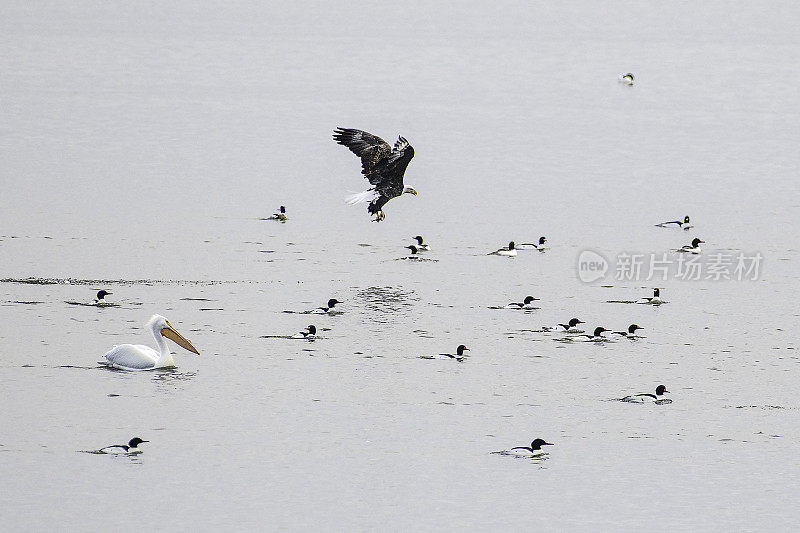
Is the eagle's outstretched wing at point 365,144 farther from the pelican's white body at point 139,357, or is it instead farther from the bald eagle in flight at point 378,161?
the pelican's white body at point 139,357

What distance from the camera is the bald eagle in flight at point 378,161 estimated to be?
2625 centimetres

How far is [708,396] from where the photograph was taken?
18.0m

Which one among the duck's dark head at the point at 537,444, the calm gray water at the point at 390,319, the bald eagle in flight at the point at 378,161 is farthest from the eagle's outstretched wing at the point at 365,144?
the duck's dark head at the point at 537,444

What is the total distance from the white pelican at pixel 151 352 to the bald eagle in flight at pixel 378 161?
7626 millimetres

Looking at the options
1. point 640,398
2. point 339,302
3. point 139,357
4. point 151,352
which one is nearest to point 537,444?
point 640,398

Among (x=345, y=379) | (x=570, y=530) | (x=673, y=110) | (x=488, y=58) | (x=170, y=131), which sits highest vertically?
(x=488, y=58)

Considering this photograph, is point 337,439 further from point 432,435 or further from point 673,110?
point 673,110

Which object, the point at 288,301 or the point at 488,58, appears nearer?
the point at 288,301

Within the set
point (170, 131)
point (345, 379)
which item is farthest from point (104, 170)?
point (345, 379)

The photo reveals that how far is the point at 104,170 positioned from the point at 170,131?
33.1 ft

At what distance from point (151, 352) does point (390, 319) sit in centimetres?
486

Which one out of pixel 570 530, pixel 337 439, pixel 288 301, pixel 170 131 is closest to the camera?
pixel 570 530

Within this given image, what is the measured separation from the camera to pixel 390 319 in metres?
22.1

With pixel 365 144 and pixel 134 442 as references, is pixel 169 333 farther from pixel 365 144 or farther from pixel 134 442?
pixel 365 144
